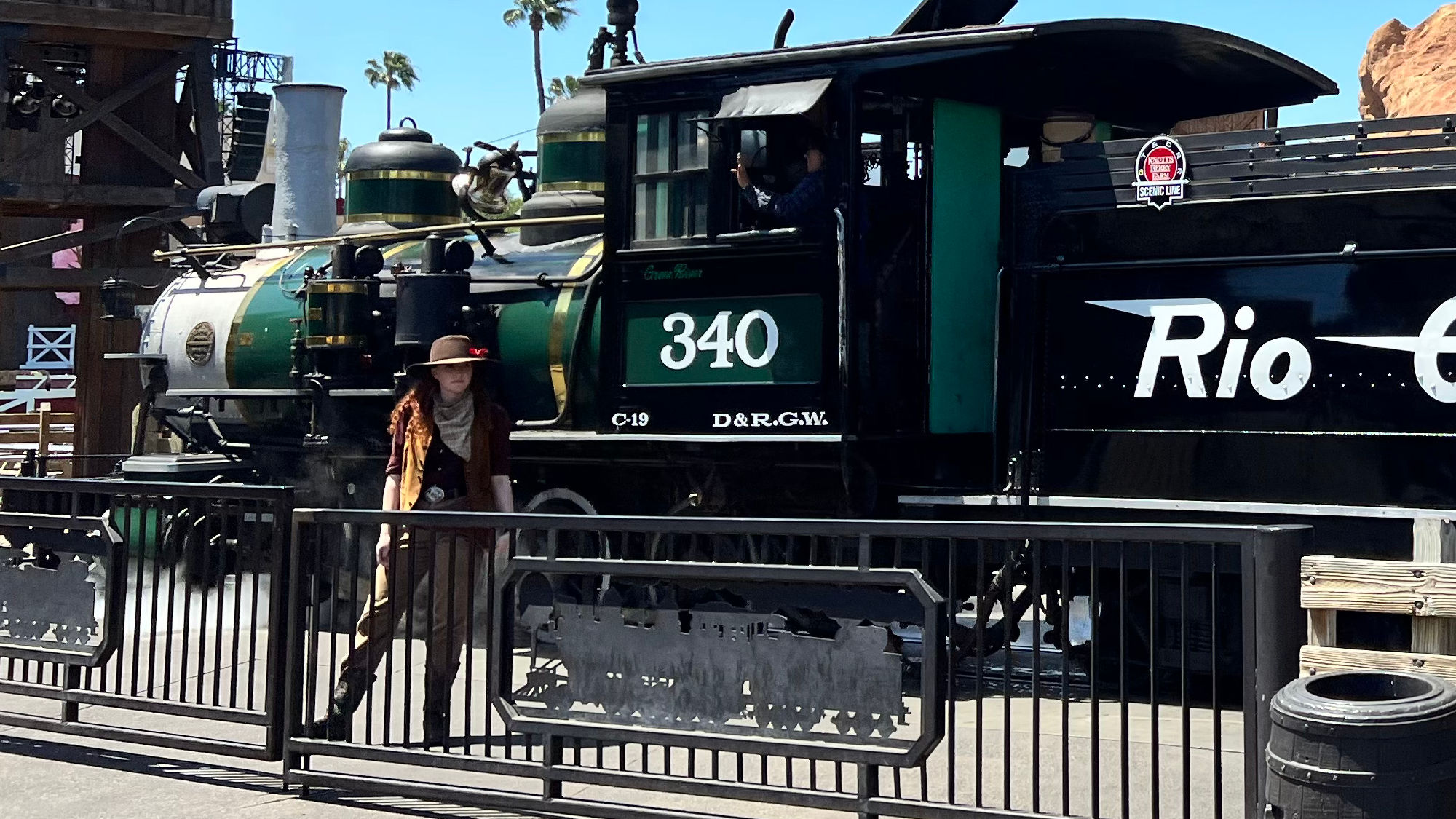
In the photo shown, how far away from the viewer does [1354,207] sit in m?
8.02

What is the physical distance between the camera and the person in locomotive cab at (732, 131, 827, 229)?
896 cm

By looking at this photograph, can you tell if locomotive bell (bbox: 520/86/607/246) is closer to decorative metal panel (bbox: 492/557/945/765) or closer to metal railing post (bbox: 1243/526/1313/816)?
decorative metal panel (bbox: 492/557/945/765)

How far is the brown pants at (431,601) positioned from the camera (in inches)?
259

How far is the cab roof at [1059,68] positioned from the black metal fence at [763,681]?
280 centimetres

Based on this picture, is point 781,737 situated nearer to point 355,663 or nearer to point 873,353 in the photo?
point 355,663

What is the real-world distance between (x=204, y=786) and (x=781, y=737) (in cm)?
277

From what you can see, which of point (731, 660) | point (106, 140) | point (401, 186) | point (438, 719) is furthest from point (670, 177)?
point (106, 140)

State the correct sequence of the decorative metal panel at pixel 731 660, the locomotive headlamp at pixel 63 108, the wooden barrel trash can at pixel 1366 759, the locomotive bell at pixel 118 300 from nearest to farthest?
the wooden barrel trash can at pixel 1366 759
the decorative metal panel at pixel 731 660
the locomotive bell at pixel 118 300
the locomotive headlamp at pixel 63 108

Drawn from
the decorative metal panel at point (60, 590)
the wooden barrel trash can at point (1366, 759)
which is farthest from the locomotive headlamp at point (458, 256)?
the wooden barrel trash can at point (1366, 759)

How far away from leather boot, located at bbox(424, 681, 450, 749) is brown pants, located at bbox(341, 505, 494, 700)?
0.08 feet

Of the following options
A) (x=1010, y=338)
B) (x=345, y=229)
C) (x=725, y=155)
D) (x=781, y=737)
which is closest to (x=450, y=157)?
(x=345, y=229)

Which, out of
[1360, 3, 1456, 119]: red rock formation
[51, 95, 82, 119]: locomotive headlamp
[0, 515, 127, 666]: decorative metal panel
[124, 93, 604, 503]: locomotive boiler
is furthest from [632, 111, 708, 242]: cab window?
[1360, 3, 1456, 119]: red rock formation

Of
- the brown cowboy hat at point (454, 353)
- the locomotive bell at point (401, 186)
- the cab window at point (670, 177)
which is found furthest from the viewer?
the locomotive bell at point (401, 186)

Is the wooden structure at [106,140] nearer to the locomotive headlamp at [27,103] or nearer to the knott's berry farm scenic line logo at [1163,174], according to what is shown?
the locomotive headlamp at [27,103]
